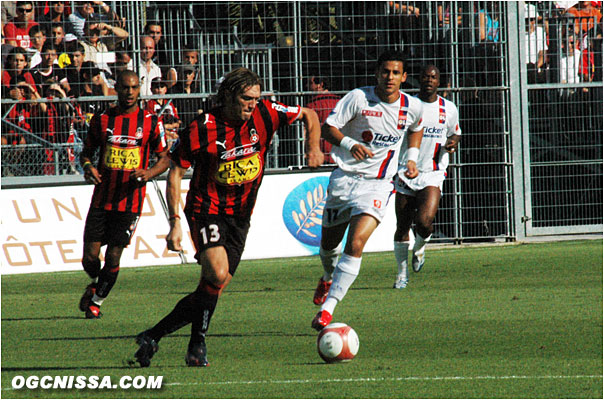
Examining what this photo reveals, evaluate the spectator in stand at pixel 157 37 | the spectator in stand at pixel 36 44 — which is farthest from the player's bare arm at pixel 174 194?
the spectator in stand at pixel 36 44

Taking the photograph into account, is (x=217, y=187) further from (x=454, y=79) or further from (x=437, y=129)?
(x=454, y=79)

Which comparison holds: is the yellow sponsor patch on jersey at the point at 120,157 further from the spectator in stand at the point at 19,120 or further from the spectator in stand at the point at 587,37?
the spectator in stand at the point at 587,37

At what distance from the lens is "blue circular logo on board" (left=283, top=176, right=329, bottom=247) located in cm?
1408

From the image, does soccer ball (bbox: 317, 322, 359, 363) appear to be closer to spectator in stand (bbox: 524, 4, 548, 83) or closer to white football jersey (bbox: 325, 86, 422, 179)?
white football jersey (bbox: 325, 86, 422, 179)

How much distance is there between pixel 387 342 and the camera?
23.4 feet

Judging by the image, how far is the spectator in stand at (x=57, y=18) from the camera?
1458 centimetres

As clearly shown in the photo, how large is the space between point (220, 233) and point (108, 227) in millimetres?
3396

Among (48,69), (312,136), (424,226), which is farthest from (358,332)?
(48,69)

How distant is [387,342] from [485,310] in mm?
1919

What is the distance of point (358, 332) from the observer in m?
7.64

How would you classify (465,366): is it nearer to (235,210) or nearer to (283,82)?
(235,210)

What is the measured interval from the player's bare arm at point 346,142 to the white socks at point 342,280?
30.5 inches

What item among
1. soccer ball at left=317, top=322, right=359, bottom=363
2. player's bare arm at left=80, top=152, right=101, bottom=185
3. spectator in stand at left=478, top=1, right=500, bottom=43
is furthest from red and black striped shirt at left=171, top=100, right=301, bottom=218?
spectator in stand at left=478, top=1, right=500, bottom=43

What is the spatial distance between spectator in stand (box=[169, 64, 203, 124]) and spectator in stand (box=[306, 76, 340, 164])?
64.2 inches
